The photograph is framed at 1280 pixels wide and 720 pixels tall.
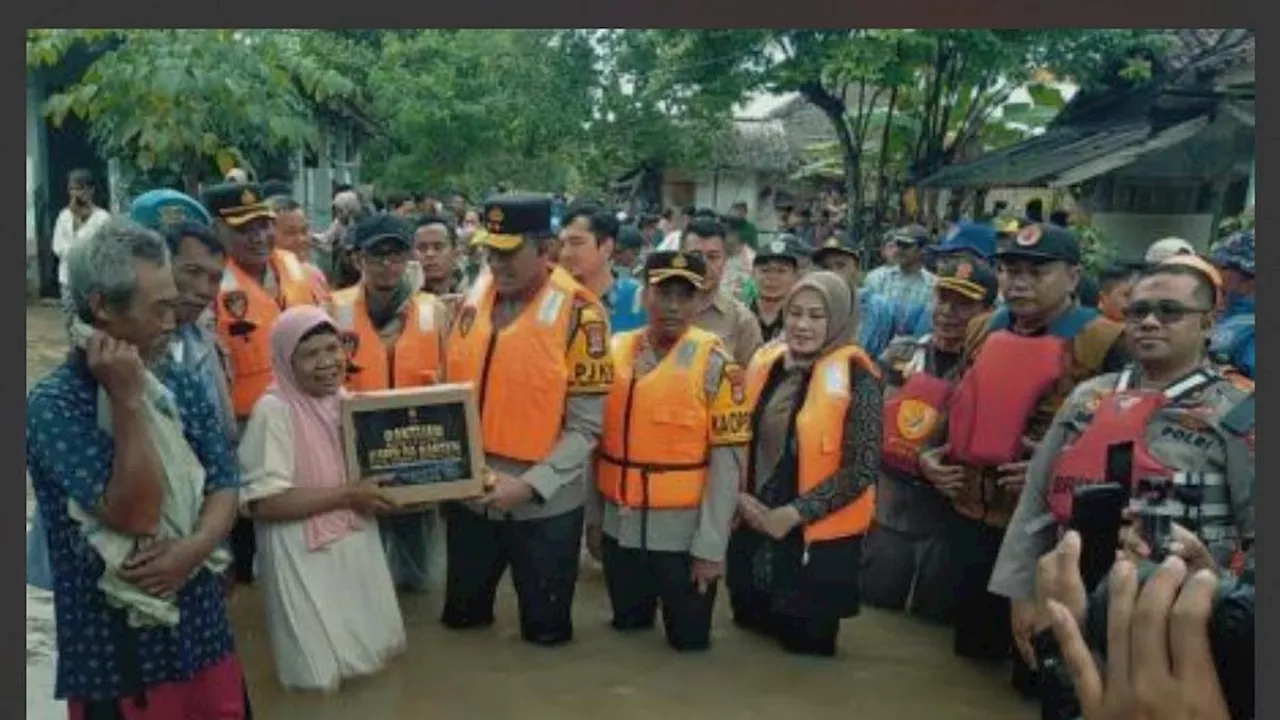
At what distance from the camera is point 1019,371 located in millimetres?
4512

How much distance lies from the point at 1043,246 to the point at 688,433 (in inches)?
61.3

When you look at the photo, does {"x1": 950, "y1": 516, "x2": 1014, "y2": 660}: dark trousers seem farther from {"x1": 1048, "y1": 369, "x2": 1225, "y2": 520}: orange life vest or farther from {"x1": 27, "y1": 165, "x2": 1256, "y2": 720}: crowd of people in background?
{"x1": 1048, "y1": 369, "x2": 1225, "y2": 520}: orange life vest

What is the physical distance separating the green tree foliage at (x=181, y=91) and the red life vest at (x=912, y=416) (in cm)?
333

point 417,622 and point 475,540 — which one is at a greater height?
point 475,540

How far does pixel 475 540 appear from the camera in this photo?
4.96m

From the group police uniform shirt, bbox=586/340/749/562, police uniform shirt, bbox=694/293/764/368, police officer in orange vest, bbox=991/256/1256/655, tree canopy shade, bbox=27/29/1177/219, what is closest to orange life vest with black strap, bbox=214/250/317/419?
tree canopy shade, bbox=27/29/1177/219

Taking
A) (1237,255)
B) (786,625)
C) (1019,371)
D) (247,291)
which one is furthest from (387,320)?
(1237,255)

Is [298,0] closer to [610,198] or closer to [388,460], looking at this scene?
[388,460]

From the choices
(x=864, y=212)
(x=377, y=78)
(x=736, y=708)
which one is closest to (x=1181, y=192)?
(x=864, y=212)

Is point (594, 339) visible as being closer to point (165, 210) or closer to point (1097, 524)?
point (165, 210)

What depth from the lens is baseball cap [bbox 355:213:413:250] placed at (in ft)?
16.8

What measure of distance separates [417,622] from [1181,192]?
10458mm

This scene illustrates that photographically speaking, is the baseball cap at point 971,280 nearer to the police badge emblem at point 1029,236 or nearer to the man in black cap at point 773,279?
the police badge emblem at point 1029,236

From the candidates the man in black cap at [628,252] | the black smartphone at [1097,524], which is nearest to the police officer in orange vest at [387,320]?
the black smartphone at [1097,524]
